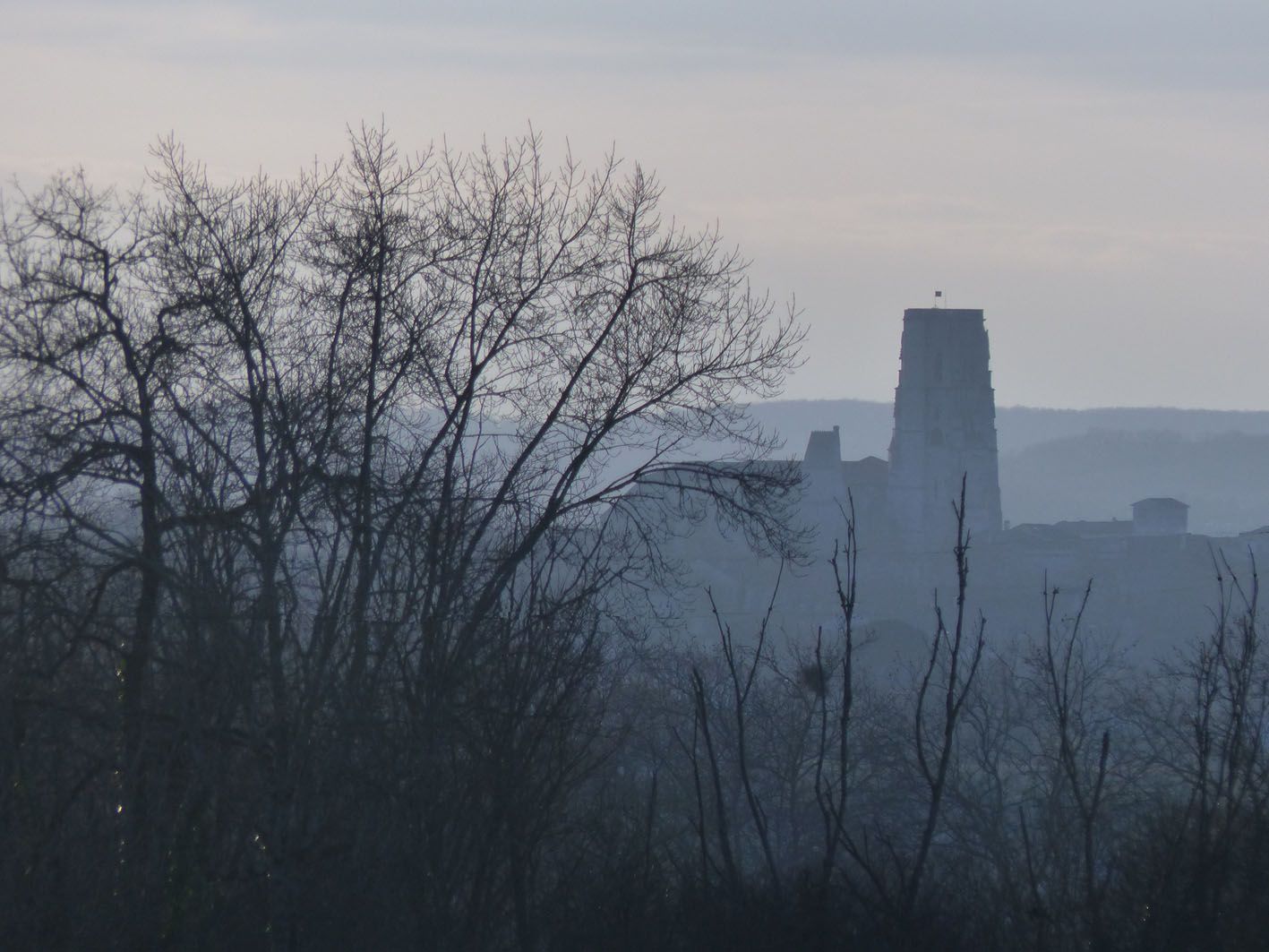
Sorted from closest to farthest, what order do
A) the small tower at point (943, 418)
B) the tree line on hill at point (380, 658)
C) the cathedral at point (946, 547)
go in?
1. the tree line on hill at point (380, 658)
2. the cathedral at point (946, 547)
3. the small tower at point (943, 418)

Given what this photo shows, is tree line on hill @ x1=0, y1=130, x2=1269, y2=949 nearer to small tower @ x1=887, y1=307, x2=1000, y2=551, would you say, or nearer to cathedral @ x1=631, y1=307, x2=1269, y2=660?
→ cathedral @ x1=631, y1=307, x2=1269, y2=660

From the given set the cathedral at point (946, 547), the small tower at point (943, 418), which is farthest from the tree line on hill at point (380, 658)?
the small tower at point (943, 418)

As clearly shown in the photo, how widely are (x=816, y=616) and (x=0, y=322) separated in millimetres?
52620

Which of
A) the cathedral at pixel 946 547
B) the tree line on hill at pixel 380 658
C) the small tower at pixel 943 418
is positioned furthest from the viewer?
the small tower at pixel 943 418

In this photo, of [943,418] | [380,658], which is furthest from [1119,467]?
[380,658]

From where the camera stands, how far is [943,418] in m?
75.2

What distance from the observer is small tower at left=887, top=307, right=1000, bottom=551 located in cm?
7519

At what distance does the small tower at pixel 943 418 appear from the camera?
7519 centimetres

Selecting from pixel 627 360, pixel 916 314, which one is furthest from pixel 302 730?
pixel 916 314

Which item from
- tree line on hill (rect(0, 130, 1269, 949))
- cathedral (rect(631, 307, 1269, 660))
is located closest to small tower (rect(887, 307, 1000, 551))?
cathedral (rect(631, 307, 1269, 660))

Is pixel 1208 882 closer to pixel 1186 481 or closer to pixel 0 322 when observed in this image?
pixel 0 322

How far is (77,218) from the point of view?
1155cm

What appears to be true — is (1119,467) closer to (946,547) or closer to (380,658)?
(946,547)

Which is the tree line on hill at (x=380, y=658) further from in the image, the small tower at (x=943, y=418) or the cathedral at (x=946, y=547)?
the small tower at (x=943, y=418)
